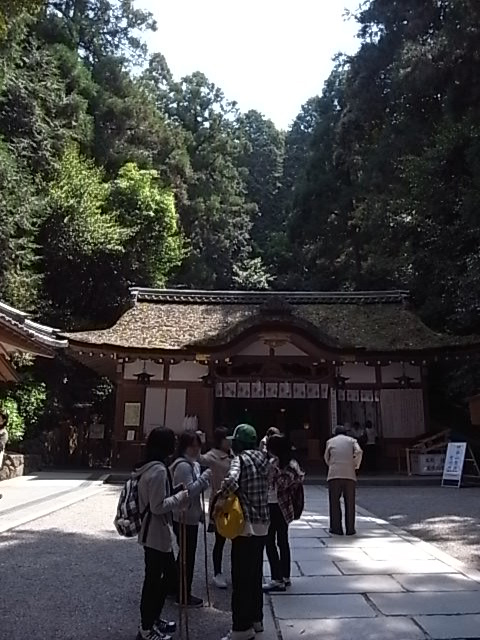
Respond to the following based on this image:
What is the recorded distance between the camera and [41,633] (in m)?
3.61

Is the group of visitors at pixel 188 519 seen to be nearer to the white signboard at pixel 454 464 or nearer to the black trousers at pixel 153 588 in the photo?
the black trousers at pixel 153 588

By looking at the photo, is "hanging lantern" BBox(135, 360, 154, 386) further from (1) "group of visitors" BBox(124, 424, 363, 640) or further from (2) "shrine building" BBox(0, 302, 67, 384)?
(1) "group of visitors" BBox(124, 424, 363, 640)

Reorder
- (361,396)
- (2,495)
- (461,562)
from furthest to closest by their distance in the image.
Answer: (361,396) < (2,495) < (461,562)

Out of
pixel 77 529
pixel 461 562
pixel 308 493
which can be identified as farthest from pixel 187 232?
pixel 461 562

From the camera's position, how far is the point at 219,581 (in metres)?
4.89

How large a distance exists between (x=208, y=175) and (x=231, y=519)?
31097mm

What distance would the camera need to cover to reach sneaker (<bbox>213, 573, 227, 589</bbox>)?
191 inches

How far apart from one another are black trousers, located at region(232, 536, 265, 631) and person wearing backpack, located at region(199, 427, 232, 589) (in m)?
1.30

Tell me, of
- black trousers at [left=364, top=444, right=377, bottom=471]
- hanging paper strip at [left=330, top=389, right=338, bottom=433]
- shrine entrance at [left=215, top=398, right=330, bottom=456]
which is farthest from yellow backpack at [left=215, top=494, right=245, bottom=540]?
shrine entrance at [left=215, top=398, right=330, bottom=456]

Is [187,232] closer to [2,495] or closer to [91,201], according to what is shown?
[91,201]

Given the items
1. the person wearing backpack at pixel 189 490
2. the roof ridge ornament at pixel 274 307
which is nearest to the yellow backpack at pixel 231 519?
the person wearing backpack at pixel 189 490

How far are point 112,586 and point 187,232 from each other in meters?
26.7

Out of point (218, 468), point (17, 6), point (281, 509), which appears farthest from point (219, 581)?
point (17, 6)

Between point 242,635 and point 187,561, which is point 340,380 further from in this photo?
point 242,635
